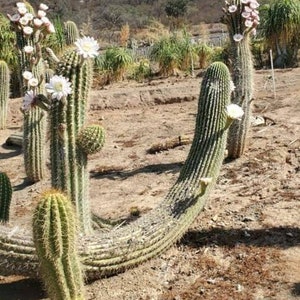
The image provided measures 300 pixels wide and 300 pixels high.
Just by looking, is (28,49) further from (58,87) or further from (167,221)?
(167,221)

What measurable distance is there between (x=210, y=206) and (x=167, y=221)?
950 millimetres

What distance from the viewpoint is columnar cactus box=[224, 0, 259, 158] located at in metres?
6.55

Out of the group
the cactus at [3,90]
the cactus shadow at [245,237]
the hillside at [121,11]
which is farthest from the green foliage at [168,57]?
the hillside at [121,11]

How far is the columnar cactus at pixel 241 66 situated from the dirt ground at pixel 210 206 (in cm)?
23

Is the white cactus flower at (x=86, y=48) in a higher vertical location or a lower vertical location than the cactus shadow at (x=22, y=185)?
higher

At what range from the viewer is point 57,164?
409 cm

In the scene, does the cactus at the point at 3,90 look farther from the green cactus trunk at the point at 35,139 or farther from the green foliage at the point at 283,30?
the green foliage at the point at 283,30

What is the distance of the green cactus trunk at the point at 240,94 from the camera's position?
21.5 feet

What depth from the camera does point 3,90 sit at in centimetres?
999

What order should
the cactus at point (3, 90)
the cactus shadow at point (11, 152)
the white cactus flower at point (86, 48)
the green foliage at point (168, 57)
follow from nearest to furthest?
the white cactus flower at point (86, 48), the cactus shadow at point (11, 152), the cactus at point (3, 90), the green foliage at point (168, 57)

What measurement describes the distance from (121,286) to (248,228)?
50.2 inches

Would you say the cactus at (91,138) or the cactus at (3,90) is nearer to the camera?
the cactus at (91,138)

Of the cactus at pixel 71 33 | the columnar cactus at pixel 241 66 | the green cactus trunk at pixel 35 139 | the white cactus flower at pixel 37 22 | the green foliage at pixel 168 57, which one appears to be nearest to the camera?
the white cactus flower at pixel 37 22

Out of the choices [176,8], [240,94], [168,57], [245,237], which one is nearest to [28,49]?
[240,94]
